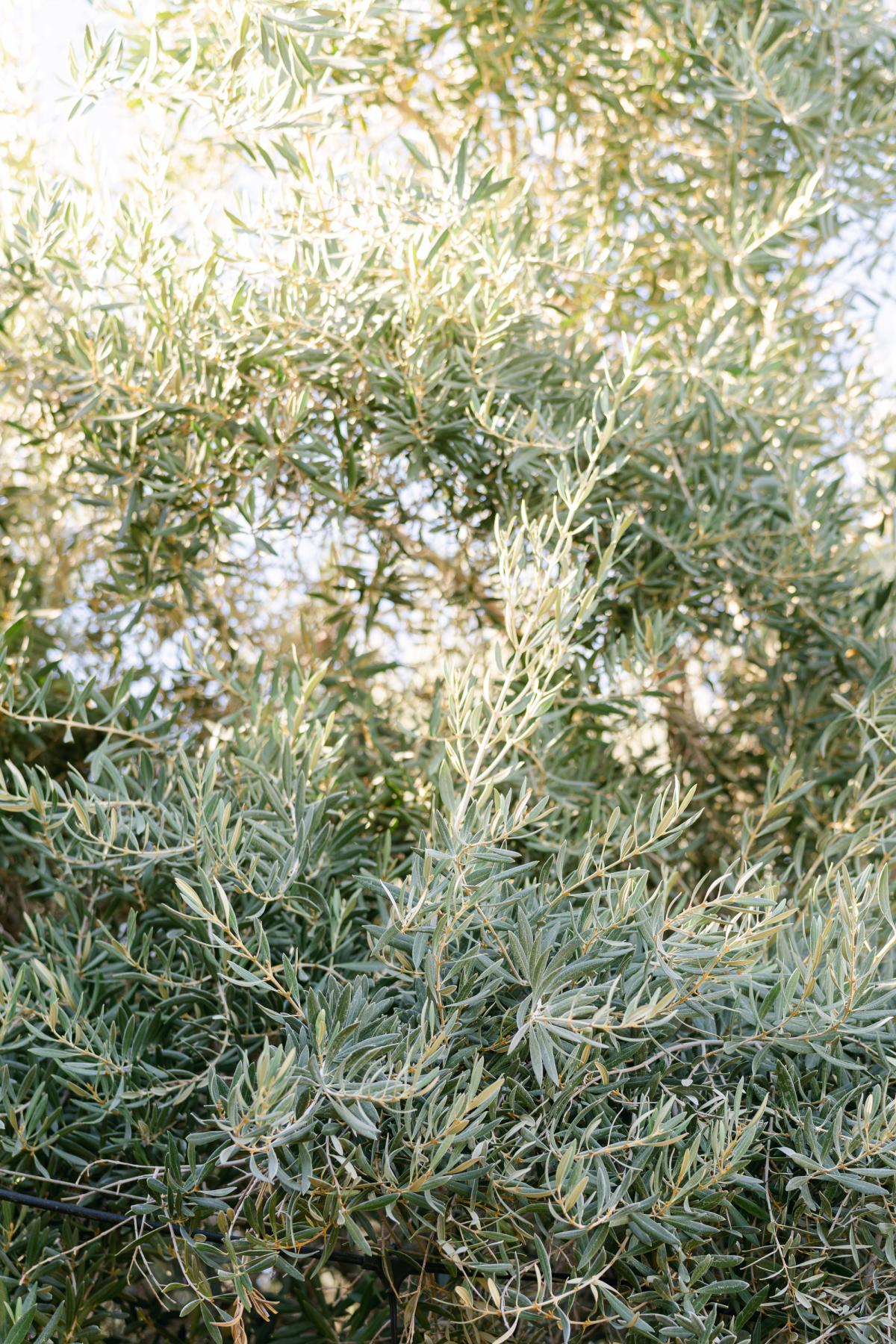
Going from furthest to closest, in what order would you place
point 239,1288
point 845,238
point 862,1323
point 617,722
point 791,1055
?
point 845,238
point 617,722
point 791,1055
point 862,1323
point 239,1288

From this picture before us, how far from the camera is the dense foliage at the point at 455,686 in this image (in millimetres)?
1498

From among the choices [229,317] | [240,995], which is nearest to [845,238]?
[229,317]

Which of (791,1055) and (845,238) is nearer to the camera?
(791,1055)

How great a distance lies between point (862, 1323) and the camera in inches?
57.9

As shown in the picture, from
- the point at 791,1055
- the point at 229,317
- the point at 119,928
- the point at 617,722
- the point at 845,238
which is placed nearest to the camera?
the point at 791,1055

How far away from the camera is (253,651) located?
3002 millimetres

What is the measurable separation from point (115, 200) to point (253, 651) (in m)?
1.18

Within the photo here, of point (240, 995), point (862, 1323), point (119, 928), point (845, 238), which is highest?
point (845, 238)

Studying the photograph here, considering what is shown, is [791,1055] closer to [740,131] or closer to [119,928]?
[119,928]

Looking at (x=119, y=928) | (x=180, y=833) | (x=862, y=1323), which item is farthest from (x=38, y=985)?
(x=862, y=1323)

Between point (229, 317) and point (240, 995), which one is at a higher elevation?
point (229, 317)

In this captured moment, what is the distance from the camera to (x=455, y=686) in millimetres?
1575

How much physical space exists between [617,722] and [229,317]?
3.92ft

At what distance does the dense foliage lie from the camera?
1.50 m
